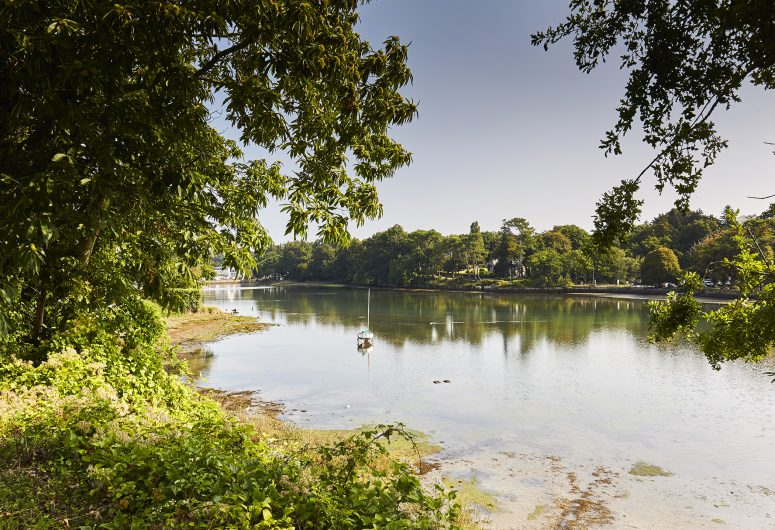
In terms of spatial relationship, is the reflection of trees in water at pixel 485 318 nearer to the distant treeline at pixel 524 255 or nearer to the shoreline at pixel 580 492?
the distant treeline at pixel 524 255

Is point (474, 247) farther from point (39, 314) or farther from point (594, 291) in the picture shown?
point (39, 314)

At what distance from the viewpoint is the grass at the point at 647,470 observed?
14.8 metres

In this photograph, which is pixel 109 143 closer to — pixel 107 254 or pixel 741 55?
pixel 107 254

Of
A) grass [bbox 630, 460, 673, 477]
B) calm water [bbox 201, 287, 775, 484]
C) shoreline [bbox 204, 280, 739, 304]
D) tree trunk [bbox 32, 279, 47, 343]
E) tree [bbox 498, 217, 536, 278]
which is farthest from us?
tree [bbox 498, 217, 536, 278]

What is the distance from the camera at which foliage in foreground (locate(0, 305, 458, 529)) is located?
4.92 m

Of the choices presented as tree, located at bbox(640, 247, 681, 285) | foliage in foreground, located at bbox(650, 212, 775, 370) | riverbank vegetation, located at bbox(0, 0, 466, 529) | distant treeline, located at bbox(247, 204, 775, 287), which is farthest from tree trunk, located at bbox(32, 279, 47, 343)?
tree, located at bbox(640, 247, 681, 285)

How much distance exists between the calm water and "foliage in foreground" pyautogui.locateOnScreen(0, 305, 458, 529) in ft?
37.3

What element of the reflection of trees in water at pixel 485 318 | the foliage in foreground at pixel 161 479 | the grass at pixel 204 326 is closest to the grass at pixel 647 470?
the foliage in foreground at pixel 161 479

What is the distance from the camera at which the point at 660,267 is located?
260ft

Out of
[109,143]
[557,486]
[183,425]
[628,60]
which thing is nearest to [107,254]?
[183,425]

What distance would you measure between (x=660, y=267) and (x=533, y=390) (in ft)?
216

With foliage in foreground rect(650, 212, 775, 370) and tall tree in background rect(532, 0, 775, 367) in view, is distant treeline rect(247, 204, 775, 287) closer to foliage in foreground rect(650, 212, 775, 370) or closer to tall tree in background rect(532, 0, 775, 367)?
foliage in foreground rect(650, 212, 775, 370)

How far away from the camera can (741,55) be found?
5.64m

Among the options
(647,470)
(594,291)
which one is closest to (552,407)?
(647,470)
